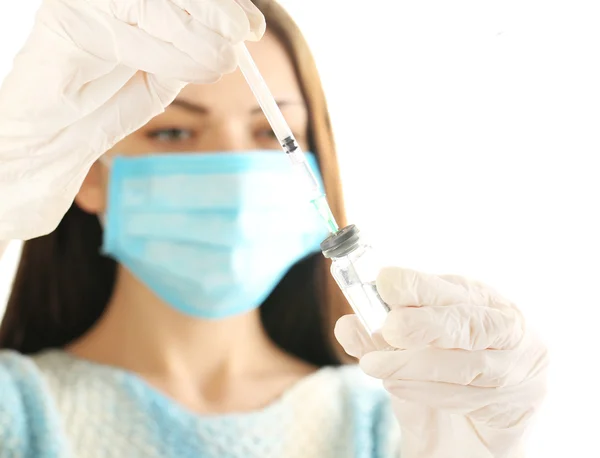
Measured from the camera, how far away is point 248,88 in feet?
3.74

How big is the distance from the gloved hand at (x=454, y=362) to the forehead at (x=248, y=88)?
19.5 inches

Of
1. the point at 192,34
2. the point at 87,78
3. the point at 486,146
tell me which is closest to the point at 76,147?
the point at 87,78

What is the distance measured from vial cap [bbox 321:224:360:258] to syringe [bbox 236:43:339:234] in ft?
0.14

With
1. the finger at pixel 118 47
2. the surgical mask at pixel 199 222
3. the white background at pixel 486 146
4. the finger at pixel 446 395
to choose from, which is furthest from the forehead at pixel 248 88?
the finger at pixel 446 395

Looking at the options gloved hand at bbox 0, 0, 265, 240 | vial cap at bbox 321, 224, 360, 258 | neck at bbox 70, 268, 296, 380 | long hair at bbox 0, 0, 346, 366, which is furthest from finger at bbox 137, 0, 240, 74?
neck at bbox 70, 268, 296, 380

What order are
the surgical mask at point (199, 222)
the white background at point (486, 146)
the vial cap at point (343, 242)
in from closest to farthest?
1. the vial cap at point (343, 242)
2. the surgical mask at point (199, 222)
3. the white background at point (486, 146)

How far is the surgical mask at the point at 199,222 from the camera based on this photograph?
3.51 feet

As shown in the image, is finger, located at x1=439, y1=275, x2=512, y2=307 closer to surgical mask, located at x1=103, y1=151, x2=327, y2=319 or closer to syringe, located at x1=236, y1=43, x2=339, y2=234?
syringe, located at x1=236, y1=43, x2=339, y2=234

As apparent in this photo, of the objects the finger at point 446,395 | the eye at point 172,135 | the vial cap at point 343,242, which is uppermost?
the eye at point 172,135

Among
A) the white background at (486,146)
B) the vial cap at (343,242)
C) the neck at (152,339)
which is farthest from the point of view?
the white background at (486,146)

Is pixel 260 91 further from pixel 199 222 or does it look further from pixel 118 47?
pixel 199 222

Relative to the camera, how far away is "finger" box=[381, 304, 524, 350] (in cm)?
74

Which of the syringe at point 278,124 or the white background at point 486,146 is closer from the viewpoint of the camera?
the syringe at point 278,124

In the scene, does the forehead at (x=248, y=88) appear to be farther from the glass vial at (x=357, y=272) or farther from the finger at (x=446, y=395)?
the finger at (x=446, y=395)
